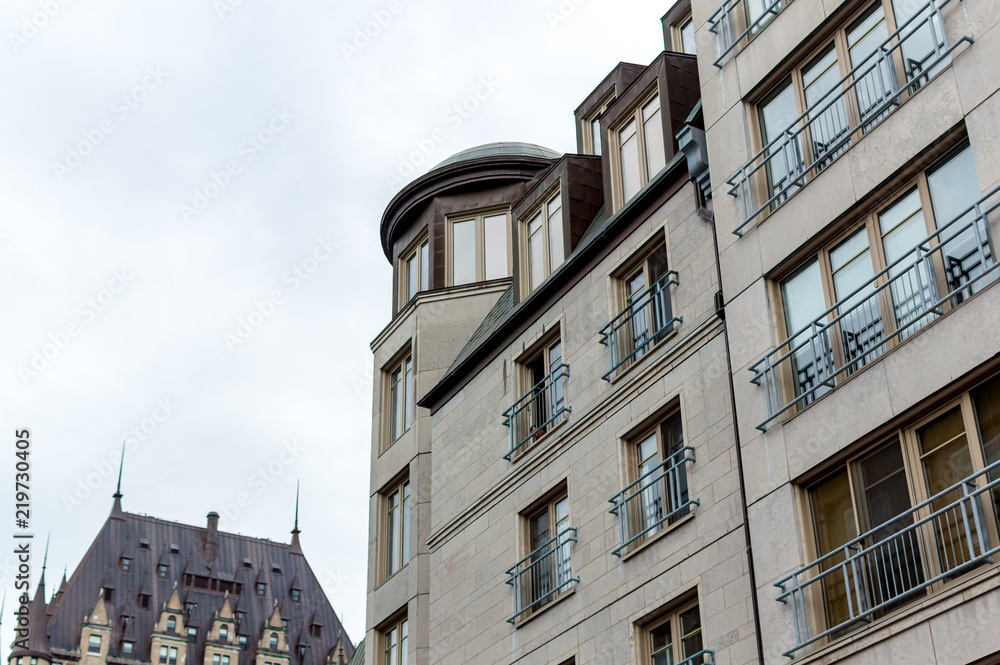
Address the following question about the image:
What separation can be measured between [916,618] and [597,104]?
18.4 meters

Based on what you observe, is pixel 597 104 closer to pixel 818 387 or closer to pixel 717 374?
pixel 717 374

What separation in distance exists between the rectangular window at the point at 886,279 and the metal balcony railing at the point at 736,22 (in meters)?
4.88

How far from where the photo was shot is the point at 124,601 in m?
159

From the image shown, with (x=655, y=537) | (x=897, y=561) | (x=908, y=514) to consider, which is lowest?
(x=897, y=561)

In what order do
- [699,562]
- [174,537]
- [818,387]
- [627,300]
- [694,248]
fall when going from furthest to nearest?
[174,537]
[627,300]
[694,248]
[699,562]
[818,387]

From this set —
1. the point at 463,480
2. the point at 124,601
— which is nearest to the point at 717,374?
the point at 463,480

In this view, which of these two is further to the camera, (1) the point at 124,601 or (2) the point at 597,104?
(1) the point at 124,601

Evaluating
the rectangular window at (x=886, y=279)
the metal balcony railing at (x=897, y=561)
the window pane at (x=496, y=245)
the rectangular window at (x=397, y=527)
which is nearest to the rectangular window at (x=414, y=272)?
the window pane at (x=496, y=245)

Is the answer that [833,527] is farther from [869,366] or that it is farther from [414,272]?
[414,272]

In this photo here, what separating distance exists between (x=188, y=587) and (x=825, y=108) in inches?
6110

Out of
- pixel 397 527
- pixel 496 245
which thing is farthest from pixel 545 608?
pixel 496 245

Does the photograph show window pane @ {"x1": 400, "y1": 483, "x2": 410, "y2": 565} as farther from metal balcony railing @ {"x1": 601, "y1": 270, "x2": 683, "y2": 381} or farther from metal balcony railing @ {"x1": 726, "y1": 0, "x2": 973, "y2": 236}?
metal balcony railing @ {"x1": 726, "y1": 0, "x2": 973, "y2": 236}

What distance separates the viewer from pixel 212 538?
172 m

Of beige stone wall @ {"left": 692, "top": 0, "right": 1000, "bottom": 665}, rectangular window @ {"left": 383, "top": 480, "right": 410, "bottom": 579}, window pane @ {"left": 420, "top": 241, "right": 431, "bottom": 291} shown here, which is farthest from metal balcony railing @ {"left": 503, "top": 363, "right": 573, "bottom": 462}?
window pane @ {"left": 420, "top": 241, "right": 431, "bottom": 291}
